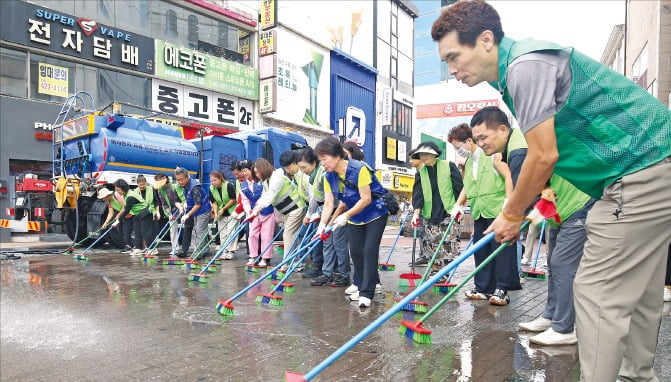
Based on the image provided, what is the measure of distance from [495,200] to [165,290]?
374 centimetres

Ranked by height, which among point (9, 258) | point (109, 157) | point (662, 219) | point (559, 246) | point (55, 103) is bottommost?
point (9, 258)

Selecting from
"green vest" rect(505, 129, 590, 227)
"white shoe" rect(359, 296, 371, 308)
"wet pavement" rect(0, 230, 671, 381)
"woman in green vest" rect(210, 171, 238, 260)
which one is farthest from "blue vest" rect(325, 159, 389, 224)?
"woman in green vest" rect(210, 171, 238, 260)

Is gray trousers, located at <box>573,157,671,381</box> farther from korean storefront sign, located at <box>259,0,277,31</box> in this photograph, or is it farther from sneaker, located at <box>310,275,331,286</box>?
korean storefront sign, located at <box>259,0,277,31</box>

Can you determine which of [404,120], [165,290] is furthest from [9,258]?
[404,120]

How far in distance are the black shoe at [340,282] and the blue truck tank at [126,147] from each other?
609 centimetres

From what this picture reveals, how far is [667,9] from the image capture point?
49.0 ft

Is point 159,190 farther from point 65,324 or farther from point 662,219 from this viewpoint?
point 662,219

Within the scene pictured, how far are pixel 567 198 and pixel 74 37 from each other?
15.3m

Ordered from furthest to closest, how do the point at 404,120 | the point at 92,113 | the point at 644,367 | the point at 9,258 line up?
the point at 404,120, the point at 92,113, the point at 9,258, the point at 644,367

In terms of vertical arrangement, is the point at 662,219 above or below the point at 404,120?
below

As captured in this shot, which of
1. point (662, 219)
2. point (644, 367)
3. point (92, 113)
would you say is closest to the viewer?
point (662, 219)

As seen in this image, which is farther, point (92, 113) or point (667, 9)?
point (667, 9)

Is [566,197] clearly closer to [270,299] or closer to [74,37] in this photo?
[270,299]

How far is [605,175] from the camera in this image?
191cm
